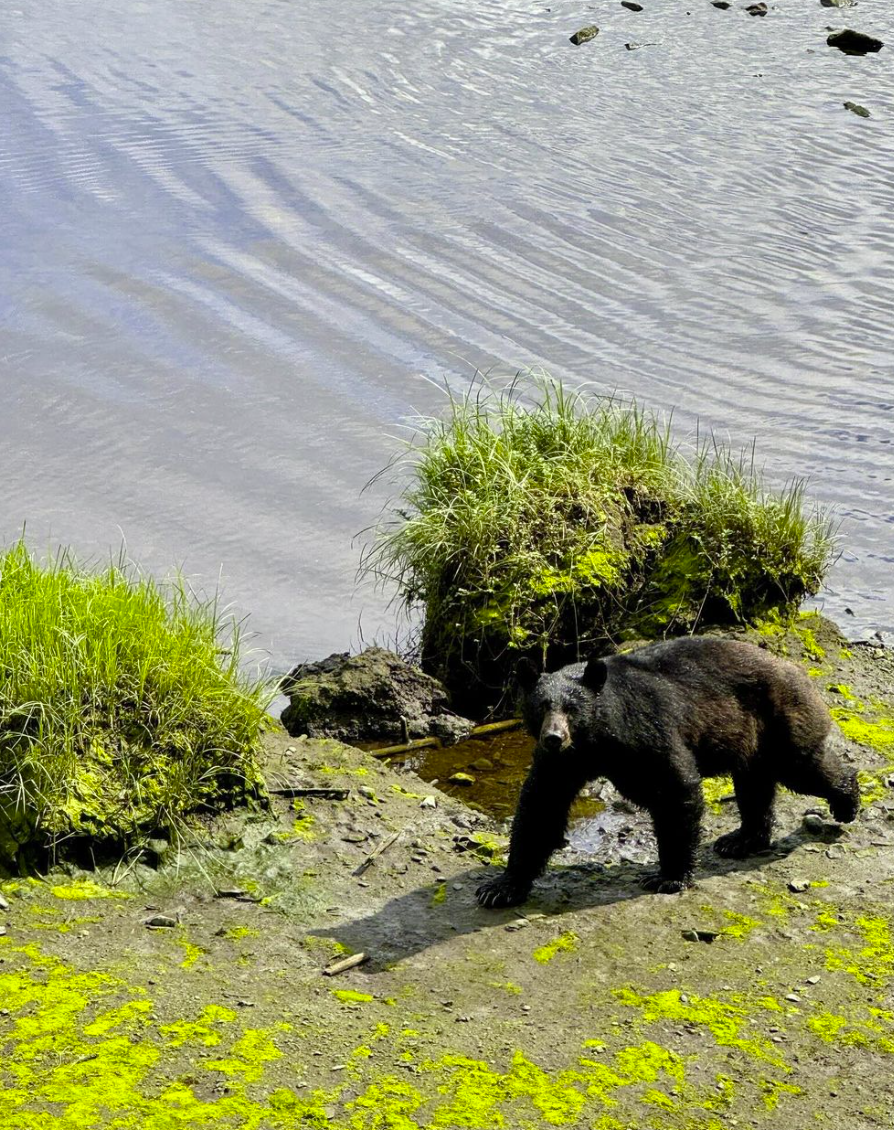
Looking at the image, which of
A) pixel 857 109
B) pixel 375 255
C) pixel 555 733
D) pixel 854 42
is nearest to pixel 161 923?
pixel 555 733

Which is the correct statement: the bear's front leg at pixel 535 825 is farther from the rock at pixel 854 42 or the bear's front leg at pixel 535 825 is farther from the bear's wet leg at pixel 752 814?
the rock at pixel 854 42

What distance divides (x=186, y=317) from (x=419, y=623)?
451cm

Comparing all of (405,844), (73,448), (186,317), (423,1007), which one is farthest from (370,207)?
(423,1007)

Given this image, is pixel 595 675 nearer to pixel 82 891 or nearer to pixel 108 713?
pixel 108 713

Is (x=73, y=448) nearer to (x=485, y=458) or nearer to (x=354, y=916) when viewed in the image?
(x=485, y=458)

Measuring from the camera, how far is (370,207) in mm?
13648

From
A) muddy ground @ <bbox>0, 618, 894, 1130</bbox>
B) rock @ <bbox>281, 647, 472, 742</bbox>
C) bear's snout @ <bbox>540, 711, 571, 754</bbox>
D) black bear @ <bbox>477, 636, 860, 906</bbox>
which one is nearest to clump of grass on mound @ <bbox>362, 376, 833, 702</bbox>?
rock @ <bbox>281, 647, 472, 742</bbox>

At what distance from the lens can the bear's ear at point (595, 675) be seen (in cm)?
521

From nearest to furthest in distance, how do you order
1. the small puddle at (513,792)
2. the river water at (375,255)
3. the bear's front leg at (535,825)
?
1. the bear's front leg at (535,825)
2. the small puddle at (513,792)
3. the river water at (375,255)

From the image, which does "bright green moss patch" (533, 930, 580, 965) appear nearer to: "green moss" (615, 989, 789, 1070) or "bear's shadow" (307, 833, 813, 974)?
"bear's shadow" (307, 833, 813, 974)

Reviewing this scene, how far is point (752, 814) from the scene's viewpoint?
5.79 m

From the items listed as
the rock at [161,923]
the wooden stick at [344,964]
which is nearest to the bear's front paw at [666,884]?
the wooden stick at [344,964]

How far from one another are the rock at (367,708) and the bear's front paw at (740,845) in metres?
1.66

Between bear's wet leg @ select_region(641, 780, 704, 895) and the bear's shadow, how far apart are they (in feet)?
0.25
